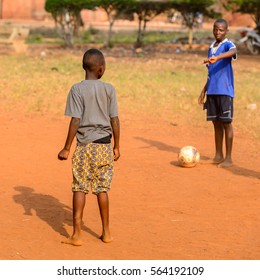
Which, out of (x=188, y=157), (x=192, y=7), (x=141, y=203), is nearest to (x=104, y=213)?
(x=141, y=203)

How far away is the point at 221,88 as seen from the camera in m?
8.32

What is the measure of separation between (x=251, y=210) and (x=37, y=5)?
35.2 metres

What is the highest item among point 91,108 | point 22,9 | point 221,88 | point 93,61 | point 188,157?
point 93,61

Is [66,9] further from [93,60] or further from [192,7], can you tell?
[93,60]

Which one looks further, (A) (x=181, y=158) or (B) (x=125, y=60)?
(B) (x=125, y=60)

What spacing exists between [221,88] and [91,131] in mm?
3238

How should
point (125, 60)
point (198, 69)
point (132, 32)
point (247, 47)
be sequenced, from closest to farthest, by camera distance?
point (198, 69), point (125, 60), point (247, 47), point (132, 32)

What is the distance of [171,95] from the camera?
13.6 m

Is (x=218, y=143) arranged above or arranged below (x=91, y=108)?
below

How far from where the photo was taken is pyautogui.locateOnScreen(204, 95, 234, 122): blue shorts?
835cm

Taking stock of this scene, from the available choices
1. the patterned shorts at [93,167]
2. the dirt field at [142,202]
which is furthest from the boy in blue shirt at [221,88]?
the patterned shorts at [93,167]

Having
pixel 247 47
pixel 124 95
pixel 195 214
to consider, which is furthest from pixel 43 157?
pixel 247 47

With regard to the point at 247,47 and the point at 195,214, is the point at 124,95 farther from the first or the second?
the point at 247,47

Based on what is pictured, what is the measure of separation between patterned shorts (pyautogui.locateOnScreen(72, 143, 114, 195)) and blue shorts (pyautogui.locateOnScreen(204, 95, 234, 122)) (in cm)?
317
